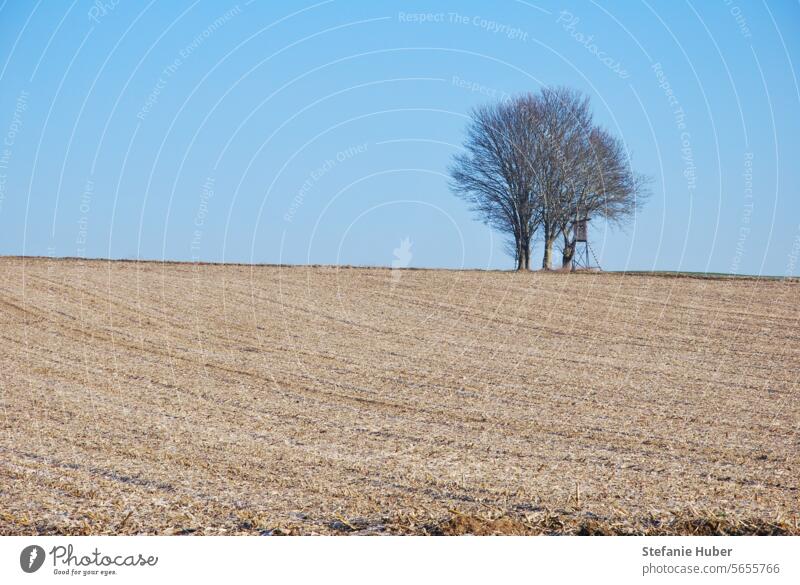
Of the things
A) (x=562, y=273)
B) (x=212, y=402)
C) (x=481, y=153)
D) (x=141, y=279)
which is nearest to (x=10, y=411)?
(x=212, y=402)

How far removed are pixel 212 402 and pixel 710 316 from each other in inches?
777

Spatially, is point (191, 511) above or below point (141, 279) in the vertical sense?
below

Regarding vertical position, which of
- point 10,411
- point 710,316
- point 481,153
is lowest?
point 10,411

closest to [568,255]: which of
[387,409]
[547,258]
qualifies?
[547,258]

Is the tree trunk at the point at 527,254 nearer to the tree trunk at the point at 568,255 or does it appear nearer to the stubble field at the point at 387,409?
the tree trunk at the point at 568,255

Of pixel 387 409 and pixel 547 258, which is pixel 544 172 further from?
pixel 387 409

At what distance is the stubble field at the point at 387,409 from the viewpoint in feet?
29.2

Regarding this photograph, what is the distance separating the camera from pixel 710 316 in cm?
3034

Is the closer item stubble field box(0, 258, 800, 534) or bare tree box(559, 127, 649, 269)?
stubble field box(0, 258, 800, 534)

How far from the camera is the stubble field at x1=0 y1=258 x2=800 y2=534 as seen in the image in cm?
890

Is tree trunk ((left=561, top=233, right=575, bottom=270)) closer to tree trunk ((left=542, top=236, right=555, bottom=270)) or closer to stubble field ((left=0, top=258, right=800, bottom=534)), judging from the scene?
tree trunk ((left=542, top=236, right=555, bottom=270))

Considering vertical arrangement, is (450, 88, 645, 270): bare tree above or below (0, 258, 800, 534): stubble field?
above

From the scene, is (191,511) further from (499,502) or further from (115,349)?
(115,349)

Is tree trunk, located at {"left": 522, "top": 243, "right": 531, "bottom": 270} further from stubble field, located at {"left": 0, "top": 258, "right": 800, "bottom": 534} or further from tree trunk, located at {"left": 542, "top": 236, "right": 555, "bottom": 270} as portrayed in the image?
stubble field, located at {"left": 0, "top": 258, "right": 800, "bottom": 534}
